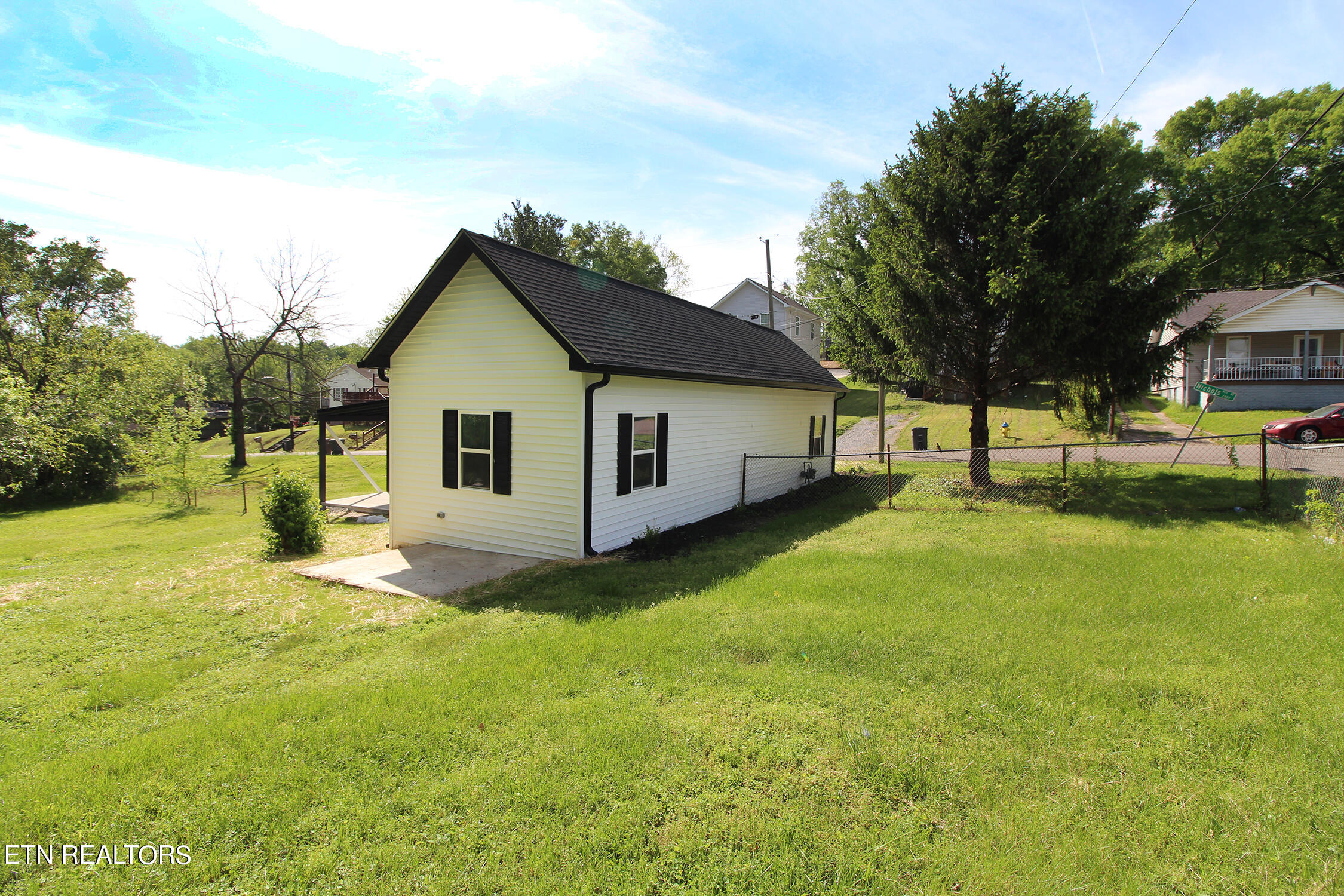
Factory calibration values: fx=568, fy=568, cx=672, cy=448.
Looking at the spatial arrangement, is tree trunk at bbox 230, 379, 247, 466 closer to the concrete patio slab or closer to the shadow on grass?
the concrete patio slab

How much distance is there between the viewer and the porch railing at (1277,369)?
24438mm

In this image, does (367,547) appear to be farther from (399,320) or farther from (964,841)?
(964,841)

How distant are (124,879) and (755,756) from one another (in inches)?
126

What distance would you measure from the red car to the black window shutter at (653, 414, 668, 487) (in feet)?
61.9

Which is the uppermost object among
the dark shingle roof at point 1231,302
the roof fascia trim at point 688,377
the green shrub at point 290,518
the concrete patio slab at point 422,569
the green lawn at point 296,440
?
the dark shingle roof at point 1231,302

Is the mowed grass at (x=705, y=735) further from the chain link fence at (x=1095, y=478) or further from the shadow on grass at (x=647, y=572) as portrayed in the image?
the chain link fence at (x=1095, y=478)

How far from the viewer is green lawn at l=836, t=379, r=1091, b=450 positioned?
22656 millimetres

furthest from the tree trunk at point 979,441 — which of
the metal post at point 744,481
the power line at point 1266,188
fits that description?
the power line at point 1266,188

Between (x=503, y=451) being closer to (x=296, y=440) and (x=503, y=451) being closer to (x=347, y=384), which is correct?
(x=296, y=440)

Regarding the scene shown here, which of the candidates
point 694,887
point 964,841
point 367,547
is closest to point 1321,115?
point 964,841

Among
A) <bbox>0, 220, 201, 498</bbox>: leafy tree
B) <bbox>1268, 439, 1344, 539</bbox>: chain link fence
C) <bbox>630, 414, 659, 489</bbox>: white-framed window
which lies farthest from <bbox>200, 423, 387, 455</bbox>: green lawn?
Result: <bbox>1268, 439, 1344, 539</bbox>: chain link fence

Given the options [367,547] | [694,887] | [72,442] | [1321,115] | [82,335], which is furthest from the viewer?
[82,335]

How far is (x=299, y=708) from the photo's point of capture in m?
4.21

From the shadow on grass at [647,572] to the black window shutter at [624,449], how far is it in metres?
1.10
